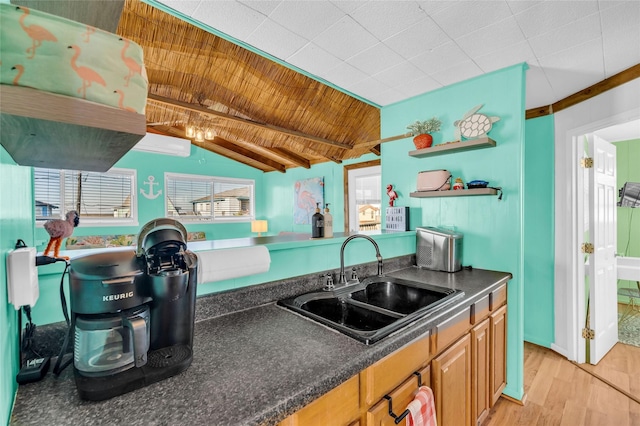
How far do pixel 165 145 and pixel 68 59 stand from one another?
206 inches

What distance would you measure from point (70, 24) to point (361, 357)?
1.00 metres

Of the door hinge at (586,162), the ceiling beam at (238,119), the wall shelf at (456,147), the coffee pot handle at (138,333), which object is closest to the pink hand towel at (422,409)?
the coffee pot handle at (138,333)

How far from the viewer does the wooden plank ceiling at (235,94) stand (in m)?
1.74

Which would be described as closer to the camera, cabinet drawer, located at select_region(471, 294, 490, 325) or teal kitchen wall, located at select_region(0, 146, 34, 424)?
teal kitchen wall, located at select_region(0, 146, 34, 424)

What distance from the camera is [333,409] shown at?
31.7 inches

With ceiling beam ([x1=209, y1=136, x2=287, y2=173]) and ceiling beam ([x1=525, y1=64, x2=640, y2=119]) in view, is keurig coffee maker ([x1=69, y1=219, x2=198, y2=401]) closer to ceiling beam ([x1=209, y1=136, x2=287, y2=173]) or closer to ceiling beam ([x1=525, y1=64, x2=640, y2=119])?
ceiling beam ([x1=525, y1=64, x2=640, y2=119])

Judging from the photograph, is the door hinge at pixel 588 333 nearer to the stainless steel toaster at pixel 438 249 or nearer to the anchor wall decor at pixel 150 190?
the stainless steel toaster at pixel 438 249

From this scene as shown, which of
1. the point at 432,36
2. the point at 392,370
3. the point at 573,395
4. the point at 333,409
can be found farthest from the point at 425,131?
the point at 573,395

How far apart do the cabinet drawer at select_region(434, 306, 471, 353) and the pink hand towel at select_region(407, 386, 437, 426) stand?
185 mm

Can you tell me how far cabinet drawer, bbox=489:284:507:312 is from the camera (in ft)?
5.67

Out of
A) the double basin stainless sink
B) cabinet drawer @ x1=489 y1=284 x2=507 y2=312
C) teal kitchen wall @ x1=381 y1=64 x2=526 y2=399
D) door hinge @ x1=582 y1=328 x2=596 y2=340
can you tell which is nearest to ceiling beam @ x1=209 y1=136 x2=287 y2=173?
teal kitchen wall @ x1=381 y1=64 x2=526 y2=399

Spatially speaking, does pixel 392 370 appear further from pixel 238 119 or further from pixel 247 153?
pixel 247 153

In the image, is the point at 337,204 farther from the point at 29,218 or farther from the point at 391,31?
the point at 29,218

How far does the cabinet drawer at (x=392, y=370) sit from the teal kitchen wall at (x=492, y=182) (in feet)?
3.96
